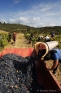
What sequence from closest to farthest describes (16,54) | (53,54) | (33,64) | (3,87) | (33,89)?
(3,87)
(33,89)
(53,54)
(33,64)
(16,54)

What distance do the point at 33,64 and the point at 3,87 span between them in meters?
2.03

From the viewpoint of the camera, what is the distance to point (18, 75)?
570cm

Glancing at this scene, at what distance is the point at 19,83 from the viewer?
5.27 meters

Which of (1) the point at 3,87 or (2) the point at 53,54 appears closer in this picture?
(1) the point at 3,87

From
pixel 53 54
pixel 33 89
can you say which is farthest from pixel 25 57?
pixel 33 89

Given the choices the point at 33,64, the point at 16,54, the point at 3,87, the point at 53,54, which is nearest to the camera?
the point at 3,87

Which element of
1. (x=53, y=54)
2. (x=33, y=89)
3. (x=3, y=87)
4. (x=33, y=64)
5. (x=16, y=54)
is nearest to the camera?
(x=3, y=87)

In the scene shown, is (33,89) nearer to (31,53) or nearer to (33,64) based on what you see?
(33,64)

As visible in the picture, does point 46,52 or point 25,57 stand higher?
point 46,52

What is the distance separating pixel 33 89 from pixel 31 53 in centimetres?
262

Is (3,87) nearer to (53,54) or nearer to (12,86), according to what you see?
(12,86)

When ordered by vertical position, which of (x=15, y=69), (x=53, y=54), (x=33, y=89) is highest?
(x=53, y=54)

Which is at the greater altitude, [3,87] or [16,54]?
[16,54]

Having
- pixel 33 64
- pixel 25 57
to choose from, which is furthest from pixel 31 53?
pixel 33 64
